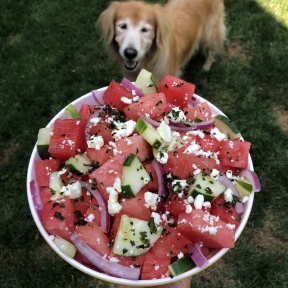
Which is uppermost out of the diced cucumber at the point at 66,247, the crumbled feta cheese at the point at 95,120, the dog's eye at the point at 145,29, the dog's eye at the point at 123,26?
the crumbled feta cheese at the point at 95,120

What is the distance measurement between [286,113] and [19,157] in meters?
2.45

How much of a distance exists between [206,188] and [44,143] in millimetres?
719

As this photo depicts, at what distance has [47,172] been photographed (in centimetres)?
144

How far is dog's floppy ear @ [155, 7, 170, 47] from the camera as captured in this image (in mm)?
2850

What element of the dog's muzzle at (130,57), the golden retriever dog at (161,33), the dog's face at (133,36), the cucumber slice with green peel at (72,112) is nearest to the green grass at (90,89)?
the golden retriever dog at (161,33)

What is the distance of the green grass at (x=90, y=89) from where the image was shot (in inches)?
99.3

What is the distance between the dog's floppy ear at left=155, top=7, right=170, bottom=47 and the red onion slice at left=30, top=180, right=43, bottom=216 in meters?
1.87

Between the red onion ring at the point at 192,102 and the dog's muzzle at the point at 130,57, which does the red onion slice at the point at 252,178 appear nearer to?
the red onion ring at the point at 192,102

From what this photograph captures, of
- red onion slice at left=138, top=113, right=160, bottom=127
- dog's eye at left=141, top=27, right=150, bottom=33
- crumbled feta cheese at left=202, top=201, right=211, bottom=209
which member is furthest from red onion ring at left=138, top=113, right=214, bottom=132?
dog's eye at left=141, top=27, right=150, bottom=33

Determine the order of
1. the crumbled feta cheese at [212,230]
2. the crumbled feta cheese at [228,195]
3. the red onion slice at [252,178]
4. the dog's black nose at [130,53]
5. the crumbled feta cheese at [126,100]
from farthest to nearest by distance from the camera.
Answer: the dog's black nose at [130,53] < the crumbled feta cheese at [126,100] < the red onion slice at [252,178] < the crumbled feta cheese at [228,195] < the crumbled feta cheese at [212,230]

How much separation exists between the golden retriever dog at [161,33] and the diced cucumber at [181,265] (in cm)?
192

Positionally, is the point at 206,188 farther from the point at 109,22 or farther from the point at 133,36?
the point at 109,22

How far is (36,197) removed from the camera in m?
1.43

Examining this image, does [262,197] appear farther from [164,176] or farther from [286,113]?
[164,176]
